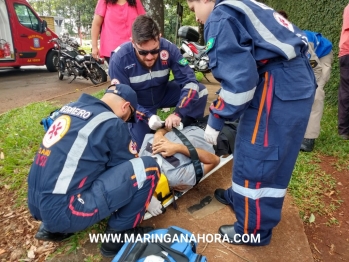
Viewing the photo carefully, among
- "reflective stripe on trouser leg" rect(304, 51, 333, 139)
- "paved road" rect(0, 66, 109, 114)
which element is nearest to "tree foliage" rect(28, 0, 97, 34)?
"paved road" rect(0, 66, 109, 114)

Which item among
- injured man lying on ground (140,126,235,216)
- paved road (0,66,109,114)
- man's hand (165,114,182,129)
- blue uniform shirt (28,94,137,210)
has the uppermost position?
blue uniform shirt (28,94,137,210)

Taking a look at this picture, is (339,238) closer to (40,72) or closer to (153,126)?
(153,126)

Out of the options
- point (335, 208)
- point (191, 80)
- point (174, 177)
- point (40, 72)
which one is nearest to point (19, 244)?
point (174, 177)

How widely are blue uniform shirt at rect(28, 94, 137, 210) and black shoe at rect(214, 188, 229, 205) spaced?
112cm

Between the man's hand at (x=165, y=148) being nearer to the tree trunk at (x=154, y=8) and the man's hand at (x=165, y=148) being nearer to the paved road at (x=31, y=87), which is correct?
the tree trunk at (x=154, y=8)

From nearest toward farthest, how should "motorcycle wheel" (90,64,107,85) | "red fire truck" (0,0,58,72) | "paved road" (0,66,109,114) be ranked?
1. "paved road" (0,66,109,114)
2. "motorcycle wheel" (90,64,107,85)
3. "red fire truck" (0,0,58,72)

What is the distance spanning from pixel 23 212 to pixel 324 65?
3.40 m

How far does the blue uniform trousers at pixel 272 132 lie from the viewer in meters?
1.63

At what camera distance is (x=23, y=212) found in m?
2.48

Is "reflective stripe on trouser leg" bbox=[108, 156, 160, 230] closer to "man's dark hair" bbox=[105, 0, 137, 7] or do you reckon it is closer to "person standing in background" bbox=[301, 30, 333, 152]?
"person standing in background" bbox=[301, 30, 333, 152]

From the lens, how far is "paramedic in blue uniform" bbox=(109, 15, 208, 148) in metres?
2.93

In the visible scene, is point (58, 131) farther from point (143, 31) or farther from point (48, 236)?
point (143, 31)

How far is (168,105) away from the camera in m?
3.62

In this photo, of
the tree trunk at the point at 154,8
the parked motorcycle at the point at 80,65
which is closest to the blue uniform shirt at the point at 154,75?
the tree trunk at the point at 154,8
